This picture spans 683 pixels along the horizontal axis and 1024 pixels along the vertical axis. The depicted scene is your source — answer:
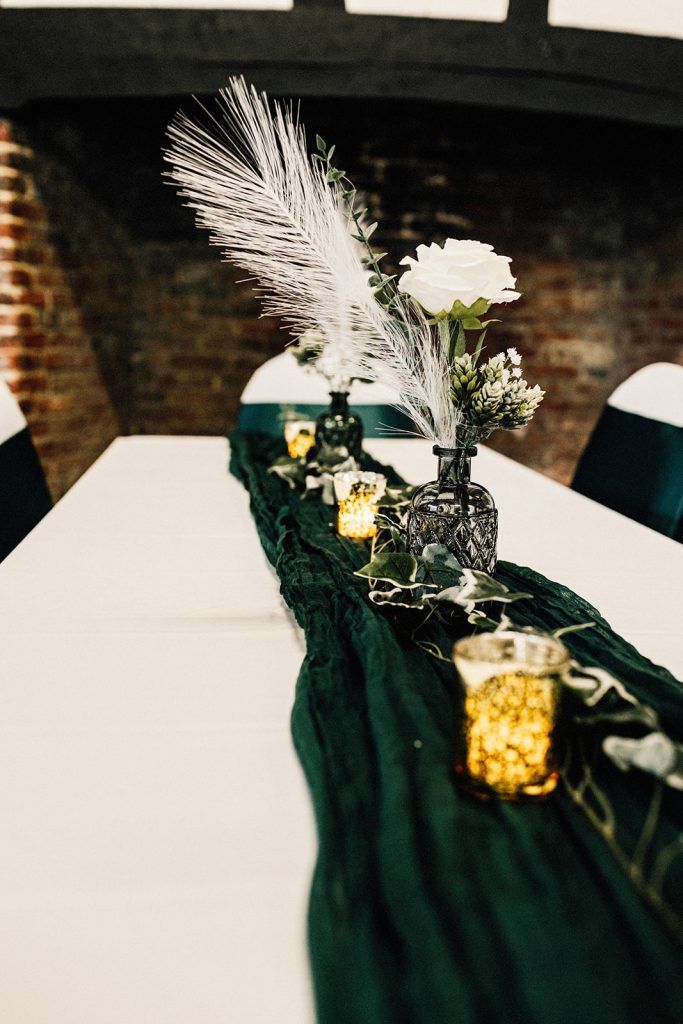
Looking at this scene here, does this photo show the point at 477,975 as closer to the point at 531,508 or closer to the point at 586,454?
the point at 531,508

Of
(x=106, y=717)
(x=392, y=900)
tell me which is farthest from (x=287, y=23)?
(x=392, y=900)

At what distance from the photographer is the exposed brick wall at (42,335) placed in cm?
257

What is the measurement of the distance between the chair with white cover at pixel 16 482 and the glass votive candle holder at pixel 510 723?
1113mm

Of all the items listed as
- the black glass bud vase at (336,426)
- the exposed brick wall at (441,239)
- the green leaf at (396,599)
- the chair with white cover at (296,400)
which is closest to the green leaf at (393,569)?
the green leaf at (396,599)

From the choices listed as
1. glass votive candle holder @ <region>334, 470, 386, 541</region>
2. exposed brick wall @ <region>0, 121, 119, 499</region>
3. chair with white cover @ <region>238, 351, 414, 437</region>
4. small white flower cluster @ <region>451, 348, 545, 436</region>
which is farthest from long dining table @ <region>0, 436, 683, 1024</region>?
exposed brick wall @ <region>0, 121, 119, 499</region>

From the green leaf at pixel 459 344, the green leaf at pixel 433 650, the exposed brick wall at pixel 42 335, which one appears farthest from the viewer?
the exposed brick wall at pixel 42 335

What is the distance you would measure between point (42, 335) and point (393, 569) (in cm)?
232

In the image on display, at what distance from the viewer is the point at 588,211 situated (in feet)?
11.1

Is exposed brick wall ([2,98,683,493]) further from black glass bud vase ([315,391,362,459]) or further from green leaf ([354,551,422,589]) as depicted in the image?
green leaf ([354,551,422,589])

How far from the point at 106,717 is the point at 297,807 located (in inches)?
7.7

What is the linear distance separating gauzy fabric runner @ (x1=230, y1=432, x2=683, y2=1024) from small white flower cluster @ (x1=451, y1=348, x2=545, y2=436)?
0.27 m

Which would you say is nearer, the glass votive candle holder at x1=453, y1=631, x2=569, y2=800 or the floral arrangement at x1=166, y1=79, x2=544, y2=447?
the glass votive candle holder at x1=453, y1=631, x2=569, y2=800

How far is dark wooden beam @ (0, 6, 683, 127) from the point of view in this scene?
244 cm

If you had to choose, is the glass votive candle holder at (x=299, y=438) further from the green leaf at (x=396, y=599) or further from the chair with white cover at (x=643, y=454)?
the green leaf at (x=396, y=599)
